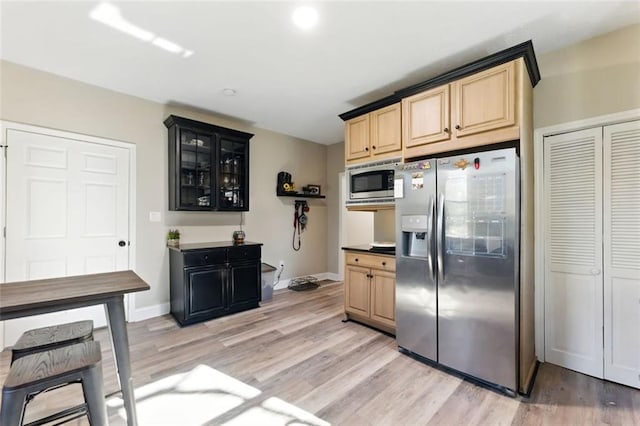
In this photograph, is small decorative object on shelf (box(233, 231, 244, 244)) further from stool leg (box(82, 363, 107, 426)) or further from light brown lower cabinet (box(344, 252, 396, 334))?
stool leg (box(82, 363, 107, 426))

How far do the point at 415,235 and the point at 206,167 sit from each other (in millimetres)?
2743

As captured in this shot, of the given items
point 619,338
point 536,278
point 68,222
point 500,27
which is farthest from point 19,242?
point 619,338

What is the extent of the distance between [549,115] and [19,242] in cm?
499

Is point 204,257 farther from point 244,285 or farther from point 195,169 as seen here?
point 195,169

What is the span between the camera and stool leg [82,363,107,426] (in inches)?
51.1

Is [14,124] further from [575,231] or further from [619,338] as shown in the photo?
[619,338]

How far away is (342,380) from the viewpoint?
2.19 meters

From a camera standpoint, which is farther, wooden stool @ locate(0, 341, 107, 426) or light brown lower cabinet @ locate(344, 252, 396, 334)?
light brown lower cabinet @ locate(344, 252, 396, 334)

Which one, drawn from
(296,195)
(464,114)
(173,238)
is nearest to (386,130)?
(464,114)

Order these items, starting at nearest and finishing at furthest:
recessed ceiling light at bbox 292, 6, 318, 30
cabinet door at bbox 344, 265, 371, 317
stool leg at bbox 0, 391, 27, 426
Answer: stool leg at bbox 0, 391, 27, 426 < recessed ceiling light at bbox 292, 6, 318, 30 < cabinet door at bbox 344, 265, 371, 317

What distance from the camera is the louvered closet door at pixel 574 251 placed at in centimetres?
222

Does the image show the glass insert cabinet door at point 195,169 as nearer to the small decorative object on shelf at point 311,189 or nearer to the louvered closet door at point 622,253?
the small decorative object on shelf at point 311,189

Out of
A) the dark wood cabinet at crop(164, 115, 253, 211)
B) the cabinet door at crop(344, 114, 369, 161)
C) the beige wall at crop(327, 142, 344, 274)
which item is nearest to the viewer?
the cabinet door at crop(344, 114, 369, 161)

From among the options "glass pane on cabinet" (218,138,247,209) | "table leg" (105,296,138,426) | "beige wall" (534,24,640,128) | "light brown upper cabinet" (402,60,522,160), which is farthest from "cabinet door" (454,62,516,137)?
"glass pane on cabinet" (218,138,247,209)
